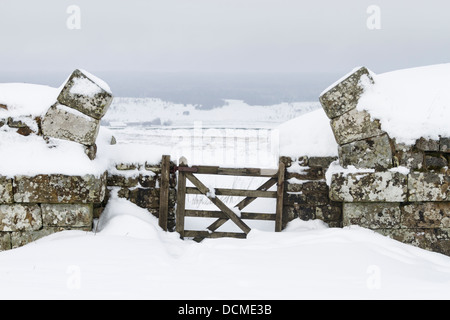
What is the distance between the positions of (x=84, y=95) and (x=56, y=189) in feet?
3.49

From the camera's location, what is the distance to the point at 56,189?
17.3 ft

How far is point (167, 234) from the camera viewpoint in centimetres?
589

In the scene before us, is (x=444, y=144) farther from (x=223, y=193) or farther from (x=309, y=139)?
(x=223, y=193)

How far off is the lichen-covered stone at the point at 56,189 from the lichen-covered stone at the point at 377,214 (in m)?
2.87

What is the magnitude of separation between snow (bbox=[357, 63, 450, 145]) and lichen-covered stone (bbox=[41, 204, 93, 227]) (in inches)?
128

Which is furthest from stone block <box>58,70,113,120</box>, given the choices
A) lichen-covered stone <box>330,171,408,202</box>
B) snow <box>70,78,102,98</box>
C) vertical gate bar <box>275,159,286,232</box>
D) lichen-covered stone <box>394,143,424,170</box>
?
lichen-covered stone <box>394,143,424,170</box>

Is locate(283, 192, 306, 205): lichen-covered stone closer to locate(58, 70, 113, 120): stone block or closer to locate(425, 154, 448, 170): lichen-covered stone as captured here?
locate(425, 154, 448, 170): lichen-covered stone

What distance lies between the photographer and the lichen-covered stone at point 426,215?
18.0 ft

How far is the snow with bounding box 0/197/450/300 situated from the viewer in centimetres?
342

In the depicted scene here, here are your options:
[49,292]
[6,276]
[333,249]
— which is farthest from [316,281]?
[6,276]

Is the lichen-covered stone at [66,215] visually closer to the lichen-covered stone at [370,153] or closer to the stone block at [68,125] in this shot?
the stone block at [68,125]

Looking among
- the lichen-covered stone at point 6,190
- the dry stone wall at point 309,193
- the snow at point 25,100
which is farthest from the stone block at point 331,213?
the lichen-covered stone at point 6,190
